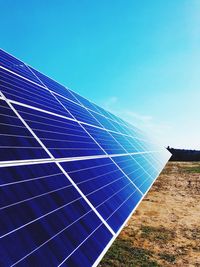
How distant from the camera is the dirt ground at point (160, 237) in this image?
1048 cm

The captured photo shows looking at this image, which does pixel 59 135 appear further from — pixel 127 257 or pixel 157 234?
pixel 157 234

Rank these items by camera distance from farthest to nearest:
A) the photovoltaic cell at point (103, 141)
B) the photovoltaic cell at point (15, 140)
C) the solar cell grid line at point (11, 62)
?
the solar cell grid line at point (11, 62) → the photovoltaic cell at point (103, 141) → the photovoltaic cell at point (15, 140)

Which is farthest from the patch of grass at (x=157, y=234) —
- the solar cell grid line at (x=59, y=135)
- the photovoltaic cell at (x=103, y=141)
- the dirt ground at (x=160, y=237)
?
the solar cell grid line at (x=59, y=135)

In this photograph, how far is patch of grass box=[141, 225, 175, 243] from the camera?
1252 centimetres

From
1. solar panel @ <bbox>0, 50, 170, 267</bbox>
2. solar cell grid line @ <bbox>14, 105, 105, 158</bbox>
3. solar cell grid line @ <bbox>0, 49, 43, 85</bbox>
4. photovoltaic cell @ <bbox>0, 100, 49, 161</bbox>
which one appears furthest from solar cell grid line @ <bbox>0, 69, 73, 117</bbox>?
photovoltaic cell @ <bbox>0, 100, 49, 161</bbox>

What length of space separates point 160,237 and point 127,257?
2.69 m

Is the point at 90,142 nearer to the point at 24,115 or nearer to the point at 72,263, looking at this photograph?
the point at 24,115

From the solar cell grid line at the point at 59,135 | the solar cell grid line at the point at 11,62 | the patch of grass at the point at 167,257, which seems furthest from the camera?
the patch of grass at the point at 167,257

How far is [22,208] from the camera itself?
355 cm

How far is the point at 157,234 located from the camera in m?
13.1

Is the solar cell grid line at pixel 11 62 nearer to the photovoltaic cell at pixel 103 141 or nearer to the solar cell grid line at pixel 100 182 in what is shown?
the photovoltaic cell at pixel 103 141

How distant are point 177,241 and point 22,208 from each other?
10566 millimetres

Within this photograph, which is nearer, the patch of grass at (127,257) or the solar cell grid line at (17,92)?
the solar cell grid line at (17,92)

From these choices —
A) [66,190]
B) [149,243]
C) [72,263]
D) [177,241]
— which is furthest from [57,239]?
[177,241]
